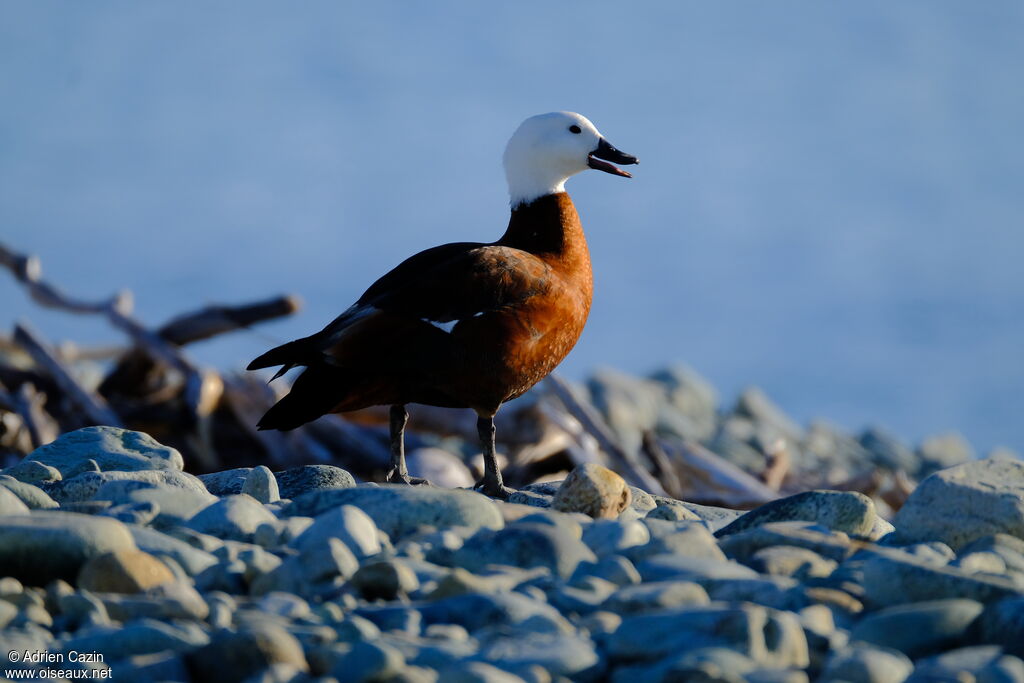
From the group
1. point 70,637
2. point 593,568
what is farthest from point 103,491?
point 593,568

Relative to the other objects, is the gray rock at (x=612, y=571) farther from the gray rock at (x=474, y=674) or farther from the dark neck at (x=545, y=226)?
the dark neck at (x=545, y=226)

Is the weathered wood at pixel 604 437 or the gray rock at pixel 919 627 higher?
the gray rock at pixel 919 627

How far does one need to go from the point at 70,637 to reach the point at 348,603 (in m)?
0.75

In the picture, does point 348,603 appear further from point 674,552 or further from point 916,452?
point 916,452

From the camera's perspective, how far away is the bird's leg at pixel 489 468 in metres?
6.61

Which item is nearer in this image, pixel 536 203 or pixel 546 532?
pixel 546 532

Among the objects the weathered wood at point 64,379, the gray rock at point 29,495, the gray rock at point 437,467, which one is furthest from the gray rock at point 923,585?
the weathered wood at point 64,379

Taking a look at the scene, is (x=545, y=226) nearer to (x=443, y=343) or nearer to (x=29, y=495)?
(x=443, y=343)

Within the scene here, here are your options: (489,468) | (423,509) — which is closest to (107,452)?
(489,468)

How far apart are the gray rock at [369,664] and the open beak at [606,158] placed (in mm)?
4892

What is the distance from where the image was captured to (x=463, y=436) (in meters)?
11.7

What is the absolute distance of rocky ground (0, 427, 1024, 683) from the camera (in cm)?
341

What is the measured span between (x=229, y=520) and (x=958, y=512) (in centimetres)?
265

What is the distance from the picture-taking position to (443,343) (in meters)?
6.47
